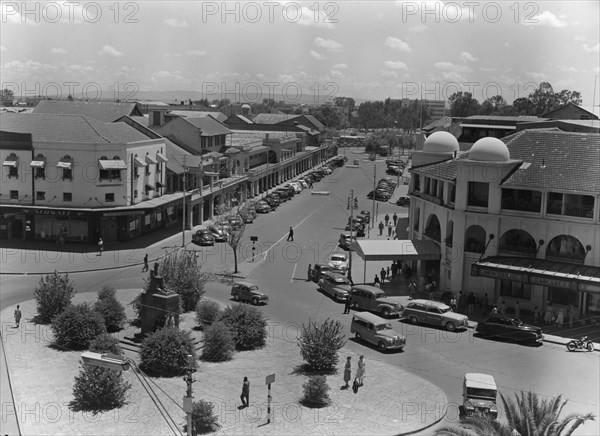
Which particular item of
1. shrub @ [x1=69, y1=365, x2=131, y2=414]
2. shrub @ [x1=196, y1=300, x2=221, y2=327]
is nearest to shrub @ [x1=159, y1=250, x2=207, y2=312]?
shrub @ [x1=196, y1=300, x2=221, y2=327]

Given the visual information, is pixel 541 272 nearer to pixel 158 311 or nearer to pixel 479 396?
pixel 479 396

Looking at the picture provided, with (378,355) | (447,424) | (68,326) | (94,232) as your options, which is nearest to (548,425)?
(447,424)

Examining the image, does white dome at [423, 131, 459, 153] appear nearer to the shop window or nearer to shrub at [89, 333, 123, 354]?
the shop window

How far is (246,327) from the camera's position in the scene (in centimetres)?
3456

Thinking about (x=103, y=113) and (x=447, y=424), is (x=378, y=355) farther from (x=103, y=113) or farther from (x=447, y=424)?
(x=103, y=113)

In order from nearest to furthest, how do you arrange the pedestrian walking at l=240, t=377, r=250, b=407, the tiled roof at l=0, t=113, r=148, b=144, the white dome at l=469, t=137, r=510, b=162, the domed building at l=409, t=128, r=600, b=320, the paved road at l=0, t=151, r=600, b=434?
1. the pedestrian walking at l=240, t=377, r=250, b=407
2. the paved road at l=0, t=151, r=600, b=434
3. the domed building at l=409, t=128, r=600, b=320
4. the white dome at l=469, t=137, r=510, b=162
5. the tiled roof at l=0, t=113, r=148, b=144

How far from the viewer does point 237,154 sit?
84812mm

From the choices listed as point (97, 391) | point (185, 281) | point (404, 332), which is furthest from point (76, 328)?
point (404, 332)

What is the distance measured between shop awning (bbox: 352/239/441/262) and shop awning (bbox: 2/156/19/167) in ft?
86.1

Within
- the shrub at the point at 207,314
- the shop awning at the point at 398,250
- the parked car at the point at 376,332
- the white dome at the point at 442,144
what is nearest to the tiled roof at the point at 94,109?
the white dome at the point at 442,144

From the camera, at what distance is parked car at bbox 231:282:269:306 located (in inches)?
1668

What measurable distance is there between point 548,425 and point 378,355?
49.8 ft

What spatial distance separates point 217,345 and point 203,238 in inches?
1070

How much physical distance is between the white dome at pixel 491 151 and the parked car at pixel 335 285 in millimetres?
11249
